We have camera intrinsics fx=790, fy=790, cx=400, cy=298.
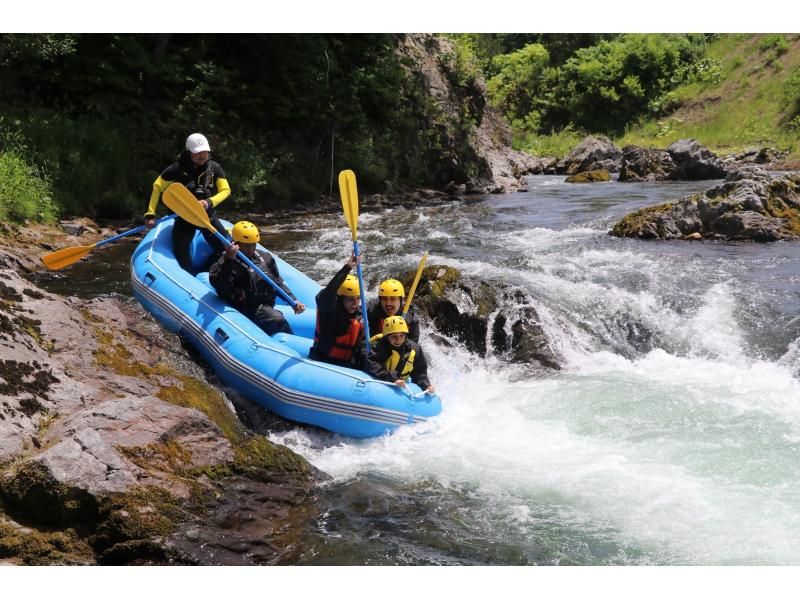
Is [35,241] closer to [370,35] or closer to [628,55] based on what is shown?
[370,35]

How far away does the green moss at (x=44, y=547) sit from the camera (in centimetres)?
344

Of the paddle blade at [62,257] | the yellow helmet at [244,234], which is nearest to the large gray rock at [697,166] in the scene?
the yellow helmet at [244,234]

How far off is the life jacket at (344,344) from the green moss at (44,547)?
264cm

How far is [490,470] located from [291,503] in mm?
1440

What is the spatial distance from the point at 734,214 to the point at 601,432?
607 centimetres

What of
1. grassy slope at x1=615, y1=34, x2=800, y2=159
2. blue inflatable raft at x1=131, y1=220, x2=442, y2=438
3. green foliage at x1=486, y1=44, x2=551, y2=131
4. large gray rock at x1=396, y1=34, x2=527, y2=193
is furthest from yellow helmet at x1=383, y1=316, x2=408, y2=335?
green foliage at x1=486, y1=44, x2=551, y2=131

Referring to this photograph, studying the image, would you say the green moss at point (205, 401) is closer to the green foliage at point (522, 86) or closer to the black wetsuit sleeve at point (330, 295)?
the black wetsuit sleeve at point (330, 295)

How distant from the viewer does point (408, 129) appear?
1731cm

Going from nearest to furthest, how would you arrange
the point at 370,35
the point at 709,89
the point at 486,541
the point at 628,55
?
the point at 486,541 < the point at 370,35 < the point at 709,89 < the point at 628,55

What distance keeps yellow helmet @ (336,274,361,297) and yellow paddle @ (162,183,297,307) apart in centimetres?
63

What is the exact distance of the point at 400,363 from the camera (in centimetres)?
605

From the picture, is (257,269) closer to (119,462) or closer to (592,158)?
(119,462)

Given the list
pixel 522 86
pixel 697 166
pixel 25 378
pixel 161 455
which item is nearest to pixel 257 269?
pixel 25 378
